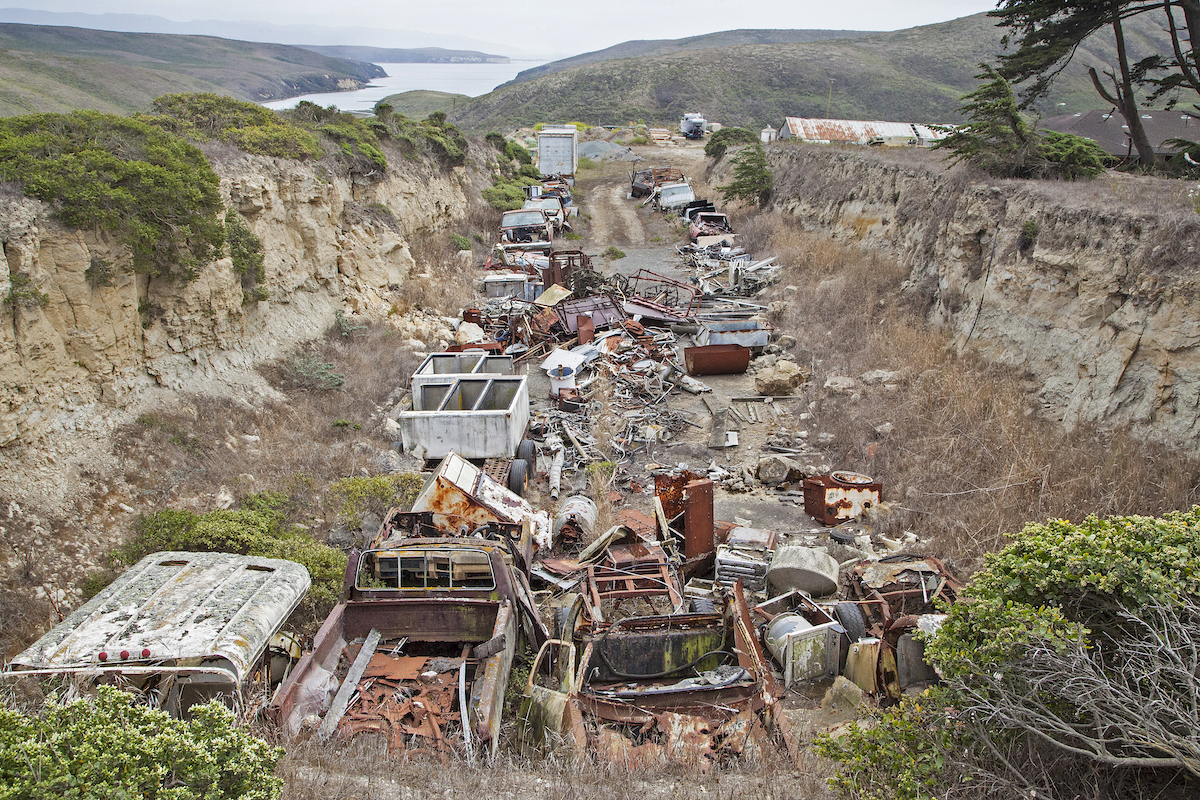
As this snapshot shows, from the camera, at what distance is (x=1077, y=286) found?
11.2 meters

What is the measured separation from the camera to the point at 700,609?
7105 mm

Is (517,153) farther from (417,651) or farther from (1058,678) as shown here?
(1058,678)

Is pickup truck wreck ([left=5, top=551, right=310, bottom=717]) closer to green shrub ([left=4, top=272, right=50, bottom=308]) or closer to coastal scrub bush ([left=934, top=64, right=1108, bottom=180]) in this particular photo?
green shrub ([left=4, top=272, right=50, bottom=308])

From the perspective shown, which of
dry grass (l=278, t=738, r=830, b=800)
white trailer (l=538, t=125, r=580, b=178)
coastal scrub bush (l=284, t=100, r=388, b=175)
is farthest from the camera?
white trailer (l=538, t=125, r=580, b=178)

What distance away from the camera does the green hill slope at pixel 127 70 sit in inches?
798

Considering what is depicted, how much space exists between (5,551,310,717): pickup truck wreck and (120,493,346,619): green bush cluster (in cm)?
97

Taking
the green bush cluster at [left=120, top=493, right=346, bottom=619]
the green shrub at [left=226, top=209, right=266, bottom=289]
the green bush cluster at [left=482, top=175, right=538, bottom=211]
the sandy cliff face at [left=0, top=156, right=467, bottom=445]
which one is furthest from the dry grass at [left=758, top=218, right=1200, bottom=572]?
the green bush cluster at [left=482, top=175, right=538, bottom=211]

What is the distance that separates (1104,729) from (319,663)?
5.37 meters

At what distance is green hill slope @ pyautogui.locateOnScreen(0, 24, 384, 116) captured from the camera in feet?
66.5

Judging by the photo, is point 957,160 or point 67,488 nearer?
point 67,488

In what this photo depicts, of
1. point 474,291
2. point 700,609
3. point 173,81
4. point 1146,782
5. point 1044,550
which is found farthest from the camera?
point 173,81

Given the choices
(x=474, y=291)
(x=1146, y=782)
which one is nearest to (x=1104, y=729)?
(x=1146, y=782)

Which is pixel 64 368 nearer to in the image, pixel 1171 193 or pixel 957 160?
pixel 1171 193

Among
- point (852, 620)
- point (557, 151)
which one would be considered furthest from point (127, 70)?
→ point (852, 620)
